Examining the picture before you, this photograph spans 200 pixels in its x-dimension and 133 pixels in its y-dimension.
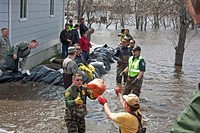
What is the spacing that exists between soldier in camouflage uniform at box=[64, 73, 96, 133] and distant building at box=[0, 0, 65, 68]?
648 cm

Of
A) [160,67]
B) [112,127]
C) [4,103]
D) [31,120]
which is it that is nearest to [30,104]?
[4,103]

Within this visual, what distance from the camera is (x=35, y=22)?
15.5 m

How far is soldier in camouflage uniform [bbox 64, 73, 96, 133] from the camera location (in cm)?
641

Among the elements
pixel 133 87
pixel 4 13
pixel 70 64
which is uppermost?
pixel 4 13

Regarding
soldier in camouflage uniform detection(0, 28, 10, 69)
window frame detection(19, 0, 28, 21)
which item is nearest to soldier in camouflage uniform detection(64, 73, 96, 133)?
soldier in camouflage uniform detection(0, 28, 10, 69)

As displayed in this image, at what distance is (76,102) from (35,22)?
9718 millimetres

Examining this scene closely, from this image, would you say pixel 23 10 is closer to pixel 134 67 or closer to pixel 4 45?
pixel 4 45

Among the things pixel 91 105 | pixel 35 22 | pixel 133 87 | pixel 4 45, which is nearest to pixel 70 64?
pixel 91 105

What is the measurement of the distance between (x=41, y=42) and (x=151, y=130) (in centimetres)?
980

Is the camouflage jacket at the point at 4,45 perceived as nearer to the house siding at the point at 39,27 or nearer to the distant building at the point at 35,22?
the distant building at the point at 35,22

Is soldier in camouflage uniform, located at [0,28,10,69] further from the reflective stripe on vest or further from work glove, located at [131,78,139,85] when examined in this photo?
work glove, located at [131,78,139,85]

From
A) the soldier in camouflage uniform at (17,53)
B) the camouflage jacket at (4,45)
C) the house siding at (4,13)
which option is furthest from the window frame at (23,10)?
the soldier in camouflage uniform at (17,53)

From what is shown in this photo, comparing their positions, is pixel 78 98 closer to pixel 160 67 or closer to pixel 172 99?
pixel 172 99

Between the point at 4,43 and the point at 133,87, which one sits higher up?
the point at 4,43
